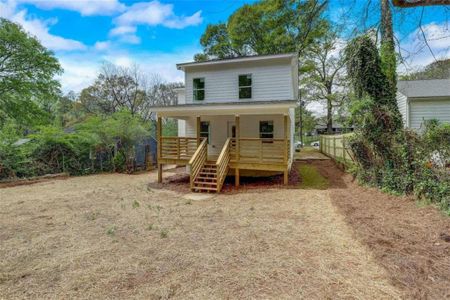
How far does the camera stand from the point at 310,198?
8406 mm

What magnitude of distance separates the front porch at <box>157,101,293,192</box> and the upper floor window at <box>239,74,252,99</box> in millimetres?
1143

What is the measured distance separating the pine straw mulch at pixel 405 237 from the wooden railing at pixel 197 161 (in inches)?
210

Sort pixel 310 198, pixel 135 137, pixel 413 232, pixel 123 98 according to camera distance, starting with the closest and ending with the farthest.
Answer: pixel 413 232 < pixel 310 198 < pixel 135 137 < pixel 123 98

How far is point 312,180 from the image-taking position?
11648mm

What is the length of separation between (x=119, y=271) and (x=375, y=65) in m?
10.5

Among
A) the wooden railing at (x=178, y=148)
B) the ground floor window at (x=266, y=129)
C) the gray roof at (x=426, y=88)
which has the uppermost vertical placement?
the gray roof at (x=426, y=88)

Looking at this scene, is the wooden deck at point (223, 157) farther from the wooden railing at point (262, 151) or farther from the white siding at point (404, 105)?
the white siding at point (404, 105)

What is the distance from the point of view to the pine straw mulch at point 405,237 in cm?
340

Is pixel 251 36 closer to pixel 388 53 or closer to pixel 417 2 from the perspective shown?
pixel 388 53

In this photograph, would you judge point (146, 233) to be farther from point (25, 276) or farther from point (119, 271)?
point (25, 276)

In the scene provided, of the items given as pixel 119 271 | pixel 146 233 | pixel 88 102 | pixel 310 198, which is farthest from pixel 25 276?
pixel 88 102

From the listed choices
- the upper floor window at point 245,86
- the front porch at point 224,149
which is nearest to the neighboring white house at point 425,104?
the front porch at point 224,149

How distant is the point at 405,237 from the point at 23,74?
23.7 metres

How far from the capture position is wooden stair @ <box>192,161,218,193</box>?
33.4ft
